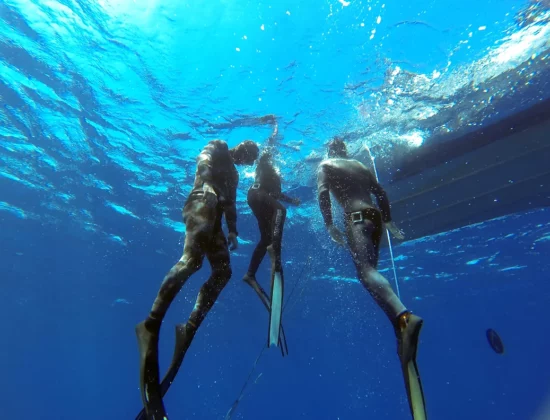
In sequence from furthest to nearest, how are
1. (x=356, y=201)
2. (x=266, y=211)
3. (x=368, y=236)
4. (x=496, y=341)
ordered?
1. (x=496, y=341)
2. (x=266, y=211)
3. (x=356, y=201)
4. (x=368, y=236)

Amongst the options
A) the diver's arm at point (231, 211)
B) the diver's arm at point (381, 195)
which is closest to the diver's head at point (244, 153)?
the diver's arm at point (231, 211)

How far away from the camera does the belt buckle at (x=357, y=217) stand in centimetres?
384

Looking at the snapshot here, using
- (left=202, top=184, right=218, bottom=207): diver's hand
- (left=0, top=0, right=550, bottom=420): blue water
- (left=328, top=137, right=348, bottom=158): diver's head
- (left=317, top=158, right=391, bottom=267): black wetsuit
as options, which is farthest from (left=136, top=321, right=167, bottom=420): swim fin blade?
(left=0, top=0, right=550, bottom=420): blue water

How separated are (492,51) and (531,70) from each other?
1.52 m

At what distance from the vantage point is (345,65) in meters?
8.50

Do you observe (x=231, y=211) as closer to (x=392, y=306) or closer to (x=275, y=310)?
(x=275, y=310)

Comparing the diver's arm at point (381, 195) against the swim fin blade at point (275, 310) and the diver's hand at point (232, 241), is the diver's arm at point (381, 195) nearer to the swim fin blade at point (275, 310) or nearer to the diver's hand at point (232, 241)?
the swim fin blade at point (275, 310)

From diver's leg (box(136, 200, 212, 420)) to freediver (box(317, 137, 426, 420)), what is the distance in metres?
1.81

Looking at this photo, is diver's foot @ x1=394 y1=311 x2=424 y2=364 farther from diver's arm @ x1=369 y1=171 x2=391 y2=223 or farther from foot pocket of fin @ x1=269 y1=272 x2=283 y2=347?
diver's arm @ x1=369 y1=171 x2=391 y2=223

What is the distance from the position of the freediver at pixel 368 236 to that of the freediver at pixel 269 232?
2.94 feet

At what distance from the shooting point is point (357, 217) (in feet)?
12.7

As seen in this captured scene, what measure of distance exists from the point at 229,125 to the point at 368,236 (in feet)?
27.6

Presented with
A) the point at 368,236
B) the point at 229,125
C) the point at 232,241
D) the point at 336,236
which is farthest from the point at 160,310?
the point at 229,125

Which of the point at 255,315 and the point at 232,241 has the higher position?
the point at 255,315
